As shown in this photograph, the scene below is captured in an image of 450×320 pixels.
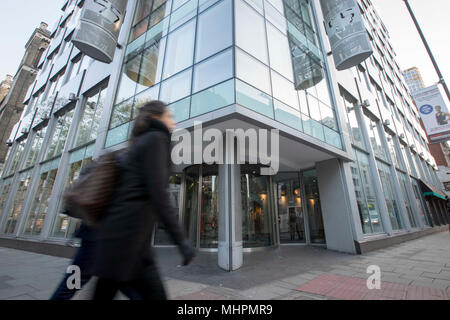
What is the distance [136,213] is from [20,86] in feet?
133

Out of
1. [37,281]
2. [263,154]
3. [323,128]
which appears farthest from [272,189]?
[37,281]

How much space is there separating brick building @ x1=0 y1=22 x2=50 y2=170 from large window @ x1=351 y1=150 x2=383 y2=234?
3962 cm

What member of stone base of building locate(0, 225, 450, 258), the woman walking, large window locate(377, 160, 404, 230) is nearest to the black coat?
the woman walking

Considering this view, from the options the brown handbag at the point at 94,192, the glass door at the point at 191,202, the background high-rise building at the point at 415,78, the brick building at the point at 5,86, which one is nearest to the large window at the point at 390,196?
the glass door at the point at 191,202

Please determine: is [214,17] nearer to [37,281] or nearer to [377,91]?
[37,281]

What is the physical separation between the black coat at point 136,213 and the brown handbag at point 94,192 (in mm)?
48

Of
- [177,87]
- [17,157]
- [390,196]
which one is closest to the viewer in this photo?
[177,87]

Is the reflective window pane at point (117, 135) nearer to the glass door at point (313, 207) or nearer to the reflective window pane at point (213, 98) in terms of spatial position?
the reflective window pane at point (213, 98)

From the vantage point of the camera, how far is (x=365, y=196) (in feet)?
32.4

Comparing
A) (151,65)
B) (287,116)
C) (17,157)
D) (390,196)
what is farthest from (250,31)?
(17,157)

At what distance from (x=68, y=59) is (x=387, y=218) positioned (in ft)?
76.6

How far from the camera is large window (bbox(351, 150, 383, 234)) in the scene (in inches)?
364

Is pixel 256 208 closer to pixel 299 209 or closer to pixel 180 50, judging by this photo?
pixel 299 209

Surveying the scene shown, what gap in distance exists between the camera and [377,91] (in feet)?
55.6
